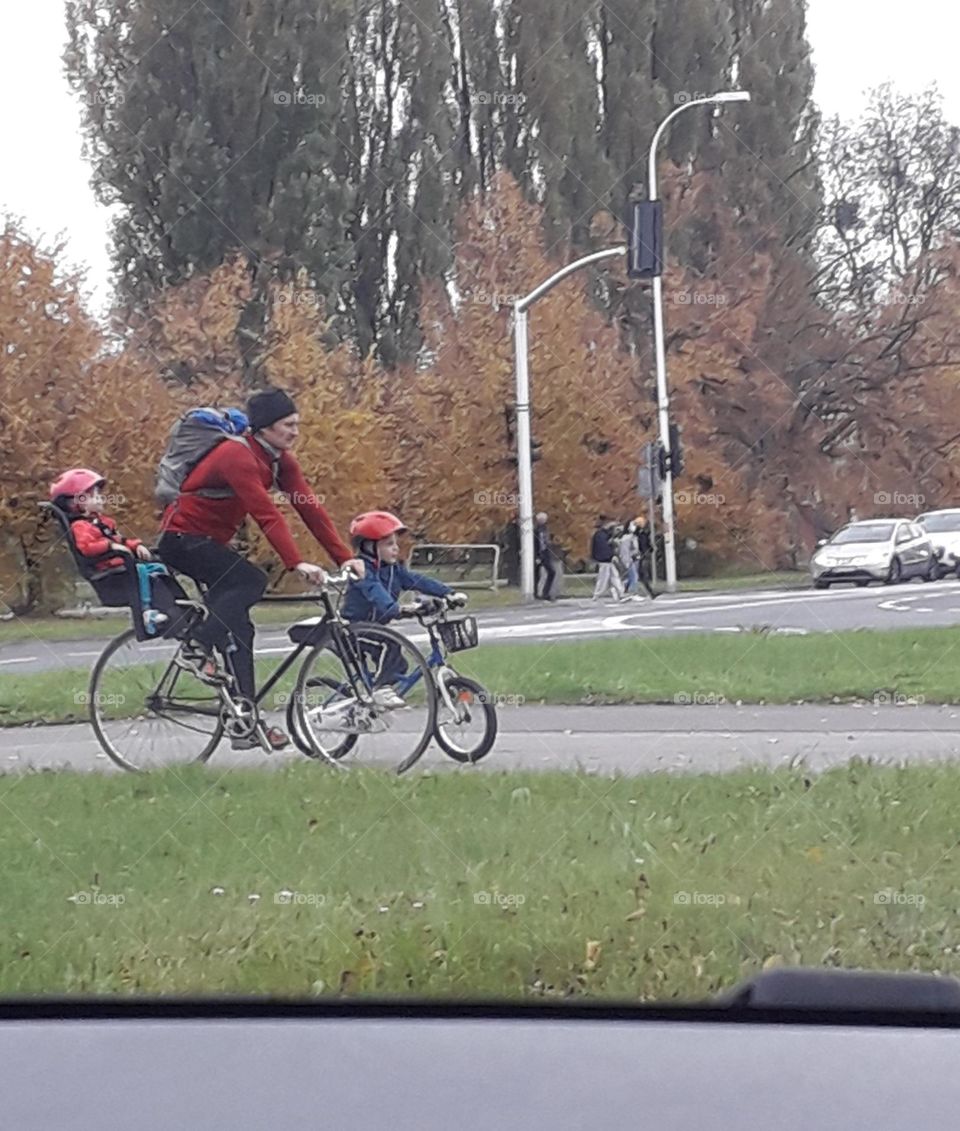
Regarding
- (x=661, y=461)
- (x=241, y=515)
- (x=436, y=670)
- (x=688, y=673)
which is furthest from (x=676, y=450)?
(x=241, y=515)

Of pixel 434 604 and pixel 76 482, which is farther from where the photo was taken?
pixel 434 604

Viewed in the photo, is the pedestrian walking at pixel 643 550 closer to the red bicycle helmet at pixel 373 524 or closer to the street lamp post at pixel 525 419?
the street lamp post at pixel 525 419

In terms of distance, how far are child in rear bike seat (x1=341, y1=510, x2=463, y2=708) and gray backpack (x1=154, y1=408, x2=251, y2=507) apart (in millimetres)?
162

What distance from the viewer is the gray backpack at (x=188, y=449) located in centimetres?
168

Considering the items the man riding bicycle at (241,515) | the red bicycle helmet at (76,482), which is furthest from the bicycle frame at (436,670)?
the red bicycle helmet at (76,482)

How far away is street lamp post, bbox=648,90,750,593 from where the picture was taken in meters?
1.75

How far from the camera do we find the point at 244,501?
5.51 feet

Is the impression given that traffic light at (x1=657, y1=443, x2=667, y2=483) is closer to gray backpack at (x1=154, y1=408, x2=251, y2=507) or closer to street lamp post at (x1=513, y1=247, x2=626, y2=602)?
street lamp post at (x1=513, y1=247, x2=626, y2=602)

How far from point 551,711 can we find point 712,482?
31 centimetres

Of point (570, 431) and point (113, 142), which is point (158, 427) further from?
point (570, 431)

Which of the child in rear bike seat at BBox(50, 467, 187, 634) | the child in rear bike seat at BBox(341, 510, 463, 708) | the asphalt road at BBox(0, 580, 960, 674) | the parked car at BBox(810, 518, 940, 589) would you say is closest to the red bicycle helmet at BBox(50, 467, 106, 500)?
the child in rear bike seat at BBox(50, 467, 187, 634)

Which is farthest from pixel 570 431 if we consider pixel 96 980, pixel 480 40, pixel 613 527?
pixel 96 980

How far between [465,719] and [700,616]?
0.27 metres

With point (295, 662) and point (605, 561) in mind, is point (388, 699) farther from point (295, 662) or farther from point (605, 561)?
point (605, 561)
